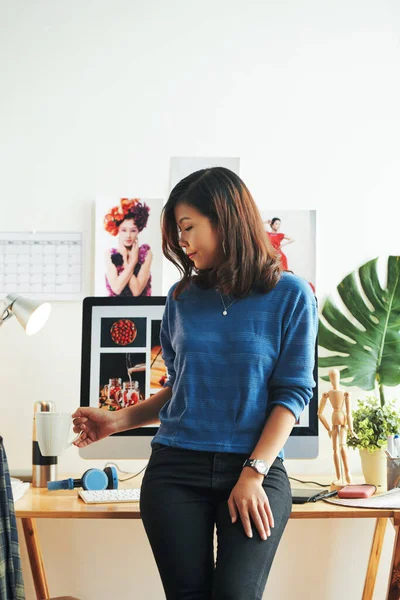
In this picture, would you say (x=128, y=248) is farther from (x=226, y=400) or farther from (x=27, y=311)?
(x=226, y=400)

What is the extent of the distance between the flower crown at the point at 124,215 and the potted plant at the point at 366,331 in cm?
64

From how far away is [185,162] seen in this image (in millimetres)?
2203

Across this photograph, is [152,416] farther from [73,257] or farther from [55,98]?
[55,98]

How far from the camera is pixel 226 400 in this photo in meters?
1.27

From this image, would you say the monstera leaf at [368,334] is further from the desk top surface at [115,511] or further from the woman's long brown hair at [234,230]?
the woman's long brown hair at [234,230]

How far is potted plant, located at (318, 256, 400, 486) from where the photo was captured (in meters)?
2.11

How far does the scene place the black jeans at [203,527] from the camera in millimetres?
1133

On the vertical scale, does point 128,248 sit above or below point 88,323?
above

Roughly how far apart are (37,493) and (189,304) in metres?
0.68

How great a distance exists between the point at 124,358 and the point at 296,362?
71cm

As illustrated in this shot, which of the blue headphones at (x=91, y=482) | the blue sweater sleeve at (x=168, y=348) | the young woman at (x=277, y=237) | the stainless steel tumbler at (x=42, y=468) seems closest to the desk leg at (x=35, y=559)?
the stainless steel tumbler at (x=42, y=468)

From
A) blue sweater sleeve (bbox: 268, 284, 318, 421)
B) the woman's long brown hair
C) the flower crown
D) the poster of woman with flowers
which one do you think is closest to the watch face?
blue sweater sleeve (bbox: 268, 284, 318, 421)

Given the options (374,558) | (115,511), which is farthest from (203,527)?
(374,558)

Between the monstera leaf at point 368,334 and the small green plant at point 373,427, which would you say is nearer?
the small green plant at point 373,427
